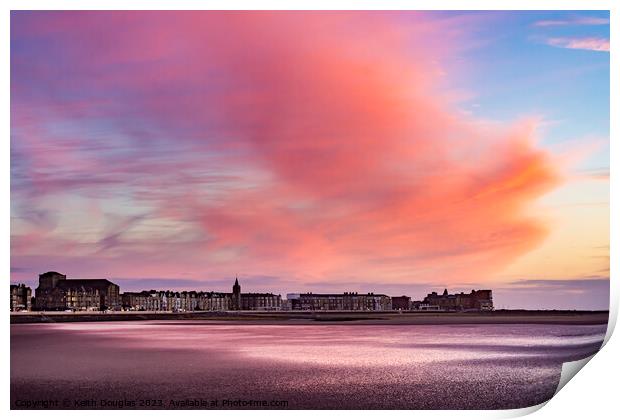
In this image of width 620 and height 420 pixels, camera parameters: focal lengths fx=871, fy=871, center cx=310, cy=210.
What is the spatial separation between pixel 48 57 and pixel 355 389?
22.3 feet

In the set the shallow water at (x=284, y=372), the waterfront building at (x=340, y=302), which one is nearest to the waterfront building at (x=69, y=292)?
the shallow water at (x=284, y=372)

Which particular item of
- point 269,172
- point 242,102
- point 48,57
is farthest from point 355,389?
point 48,57

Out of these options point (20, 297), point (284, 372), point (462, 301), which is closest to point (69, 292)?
point (20, 297)

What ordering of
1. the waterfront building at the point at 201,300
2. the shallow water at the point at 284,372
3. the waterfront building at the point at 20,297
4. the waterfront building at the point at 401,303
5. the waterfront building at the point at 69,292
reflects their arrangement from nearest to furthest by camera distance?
the shallow water at the point at 284,372
the waterfront building at the point at 20,297
the waterfront building at the point at 69,292
the waterfront building at the point at 401,303
the waterfront building at the point at 201,300

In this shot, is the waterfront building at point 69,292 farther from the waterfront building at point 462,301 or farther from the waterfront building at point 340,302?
the waterfront building at point 462,301

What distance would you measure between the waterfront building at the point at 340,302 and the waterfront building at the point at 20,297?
455 cm

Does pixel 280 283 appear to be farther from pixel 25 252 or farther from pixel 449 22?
pixel 449 22

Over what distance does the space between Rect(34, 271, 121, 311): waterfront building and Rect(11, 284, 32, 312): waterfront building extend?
0.19m

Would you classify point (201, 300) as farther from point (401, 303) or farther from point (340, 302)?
point (401, 303)

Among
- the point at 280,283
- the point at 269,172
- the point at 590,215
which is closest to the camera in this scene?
the point at 590,215

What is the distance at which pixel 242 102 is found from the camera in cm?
1295

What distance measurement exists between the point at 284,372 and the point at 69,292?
16.1 ft

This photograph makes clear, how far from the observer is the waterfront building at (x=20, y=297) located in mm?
12891

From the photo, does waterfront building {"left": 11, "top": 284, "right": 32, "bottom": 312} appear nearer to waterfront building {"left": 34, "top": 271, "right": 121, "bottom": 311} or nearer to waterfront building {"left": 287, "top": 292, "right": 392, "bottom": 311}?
waterfront building {"left": 34, "top": 271, "right": 121, "bottom": 311}
